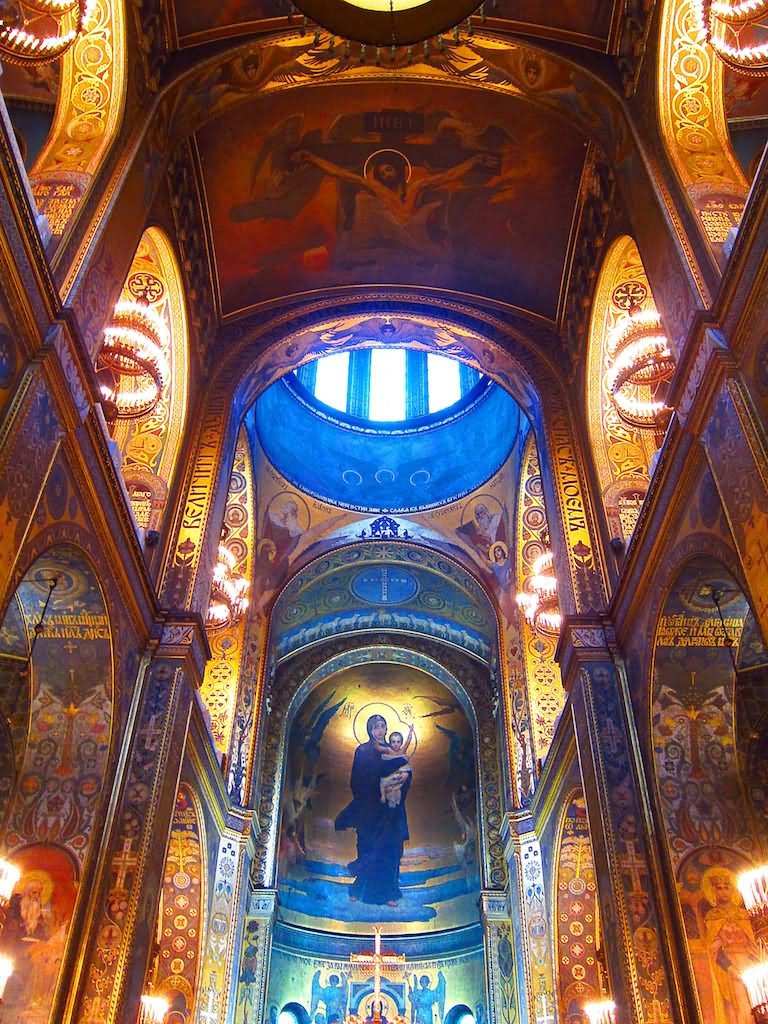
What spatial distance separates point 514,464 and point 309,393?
15.7ft

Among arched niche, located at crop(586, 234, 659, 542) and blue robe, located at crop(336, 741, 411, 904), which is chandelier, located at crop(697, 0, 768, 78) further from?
blue robe, located at crop(336, 741, 411, 904)

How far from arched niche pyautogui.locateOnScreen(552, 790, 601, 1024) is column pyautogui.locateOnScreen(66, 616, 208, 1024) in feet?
17.6

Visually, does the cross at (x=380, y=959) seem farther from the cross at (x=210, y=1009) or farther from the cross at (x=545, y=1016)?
the cross at (x=545, y=1016)

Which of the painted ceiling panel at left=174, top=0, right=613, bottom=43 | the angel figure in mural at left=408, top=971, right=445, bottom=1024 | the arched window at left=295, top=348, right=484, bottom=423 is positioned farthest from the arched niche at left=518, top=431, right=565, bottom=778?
the painted ceiling panel at left=174, top=0, right=613, bottom=43

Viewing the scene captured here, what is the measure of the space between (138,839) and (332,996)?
1040 cm

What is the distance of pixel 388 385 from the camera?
66.3 ft

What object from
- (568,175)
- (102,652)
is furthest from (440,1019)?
(568,175)

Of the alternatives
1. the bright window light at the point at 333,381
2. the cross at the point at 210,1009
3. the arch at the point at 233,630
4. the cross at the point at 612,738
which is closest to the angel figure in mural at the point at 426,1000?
the cross at the point at 210,1009

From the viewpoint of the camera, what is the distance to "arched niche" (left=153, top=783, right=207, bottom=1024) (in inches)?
436

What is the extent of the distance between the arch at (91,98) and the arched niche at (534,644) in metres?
8.04

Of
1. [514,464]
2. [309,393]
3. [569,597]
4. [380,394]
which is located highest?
[380,394]

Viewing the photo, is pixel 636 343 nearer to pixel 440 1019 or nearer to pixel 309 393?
pixel 309 393

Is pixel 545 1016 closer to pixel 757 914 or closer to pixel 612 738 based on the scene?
pixel 612 738

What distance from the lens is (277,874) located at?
53.1ft
